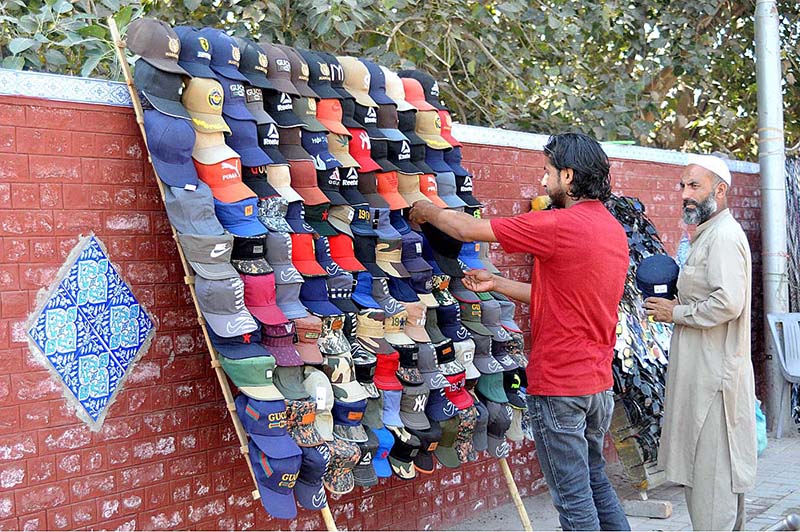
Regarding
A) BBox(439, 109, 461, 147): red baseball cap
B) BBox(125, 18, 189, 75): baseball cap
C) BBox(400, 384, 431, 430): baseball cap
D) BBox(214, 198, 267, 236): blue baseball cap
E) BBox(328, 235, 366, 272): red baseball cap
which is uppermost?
BBox(125, 18, 189, 75): baseball cap

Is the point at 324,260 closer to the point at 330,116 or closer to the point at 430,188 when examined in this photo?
the point at 330,116

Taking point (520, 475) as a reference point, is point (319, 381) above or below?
above

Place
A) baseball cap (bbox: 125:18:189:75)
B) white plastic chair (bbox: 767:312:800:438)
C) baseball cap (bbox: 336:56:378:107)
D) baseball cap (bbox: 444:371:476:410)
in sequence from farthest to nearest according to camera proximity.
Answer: white plastic chair (bbox: 767:312:800:438) → baseball cap (bbox: 444:371:476:410) → baseball cap (bbox: 336:56:378:107) → baseball cap (bbox: 125:18:189:75)

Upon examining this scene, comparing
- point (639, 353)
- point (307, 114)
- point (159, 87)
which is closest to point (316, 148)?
point (307, 114)

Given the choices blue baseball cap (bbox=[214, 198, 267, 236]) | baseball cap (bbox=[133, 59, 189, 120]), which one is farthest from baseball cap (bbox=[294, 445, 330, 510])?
baseball cap (bbox=[133, 59, 189, 120])

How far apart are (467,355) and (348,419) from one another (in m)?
0.89

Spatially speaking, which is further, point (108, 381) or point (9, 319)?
point (108, 381)

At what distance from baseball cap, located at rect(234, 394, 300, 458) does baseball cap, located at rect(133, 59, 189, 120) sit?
117cm

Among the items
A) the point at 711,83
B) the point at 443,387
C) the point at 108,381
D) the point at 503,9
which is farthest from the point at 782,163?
the point at 108,381

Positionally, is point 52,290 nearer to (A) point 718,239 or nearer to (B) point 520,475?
(A) point 718,239

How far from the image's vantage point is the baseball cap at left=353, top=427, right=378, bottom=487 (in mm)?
4055

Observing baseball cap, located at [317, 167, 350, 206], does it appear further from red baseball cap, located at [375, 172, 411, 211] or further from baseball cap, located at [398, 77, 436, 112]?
baseball cap, located at [398, 77, 436, 112]

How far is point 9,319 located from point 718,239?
332 centimetres

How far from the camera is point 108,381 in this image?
12.7 ft
